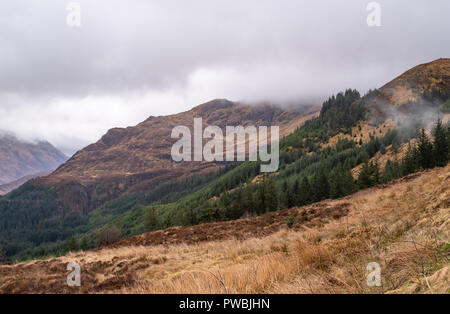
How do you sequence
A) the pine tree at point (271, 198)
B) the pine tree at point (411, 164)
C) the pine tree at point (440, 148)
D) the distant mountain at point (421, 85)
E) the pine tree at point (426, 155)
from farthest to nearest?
the distant mountain at point (421, 85), the pine tree at point (271, 198), the pine tree at point (411, 164), the pine tree at point (426, 155), the pine tree at point (440, 148)

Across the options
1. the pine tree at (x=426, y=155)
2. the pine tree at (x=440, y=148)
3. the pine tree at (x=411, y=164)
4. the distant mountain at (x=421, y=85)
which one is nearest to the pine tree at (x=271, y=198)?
the pine tree at (x=411, y=164)

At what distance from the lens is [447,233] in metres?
3.97

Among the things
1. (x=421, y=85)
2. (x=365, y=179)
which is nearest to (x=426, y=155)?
(x=365, y=179)

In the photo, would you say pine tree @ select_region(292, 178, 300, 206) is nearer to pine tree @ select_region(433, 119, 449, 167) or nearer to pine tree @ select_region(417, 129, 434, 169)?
pine tree @ select_region(417, 129, 434, 169)

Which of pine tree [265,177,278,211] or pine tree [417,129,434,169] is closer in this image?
pine tree [417,129,434,169]

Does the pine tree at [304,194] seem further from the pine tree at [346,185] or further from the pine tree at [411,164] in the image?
the pine tree at [411,164]

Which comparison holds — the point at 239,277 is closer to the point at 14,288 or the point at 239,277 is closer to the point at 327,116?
the point at 14,288

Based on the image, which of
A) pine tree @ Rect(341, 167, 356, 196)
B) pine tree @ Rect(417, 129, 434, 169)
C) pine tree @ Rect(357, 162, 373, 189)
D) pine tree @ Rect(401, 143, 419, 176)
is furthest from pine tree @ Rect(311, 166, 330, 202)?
pine tree @ Rect(417, 129, 434, 169)

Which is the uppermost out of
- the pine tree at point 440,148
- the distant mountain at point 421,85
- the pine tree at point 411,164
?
the distant mountain at point 421,85

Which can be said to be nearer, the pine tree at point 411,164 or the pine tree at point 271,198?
the pine tree at point 411,164

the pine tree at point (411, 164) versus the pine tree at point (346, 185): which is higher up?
the pine tree at point (411, 164)
